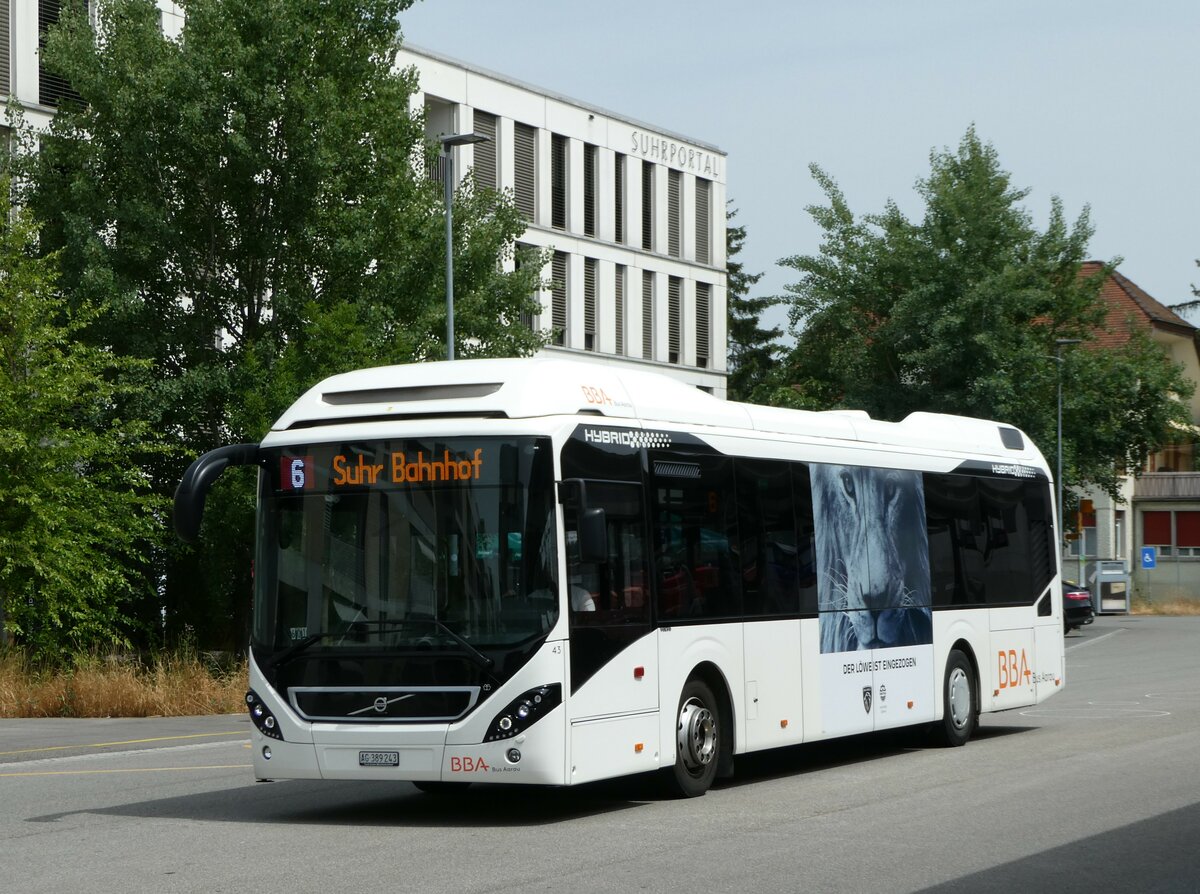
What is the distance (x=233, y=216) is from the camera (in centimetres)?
2902

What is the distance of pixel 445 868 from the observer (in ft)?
30.9

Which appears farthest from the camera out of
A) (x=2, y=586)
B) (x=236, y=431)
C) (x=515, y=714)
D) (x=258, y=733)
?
(x=236, y=431)

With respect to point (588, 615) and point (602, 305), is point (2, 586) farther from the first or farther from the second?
point (602, 305)

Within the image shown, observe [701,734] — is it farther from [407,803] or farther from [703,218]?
[703,218]

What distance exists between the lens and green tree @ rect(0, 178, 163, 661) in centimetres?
2366

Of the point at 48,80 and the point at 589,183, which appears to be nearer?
the point at 48,80

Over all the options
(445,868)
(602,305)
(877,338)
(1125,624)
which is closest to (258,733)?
(445,868)

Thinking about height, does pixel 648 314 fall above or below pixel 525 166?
below

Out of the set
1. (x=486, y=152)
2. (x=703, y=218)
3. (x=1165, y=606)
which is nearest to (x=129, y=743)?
(x=486, y=152)

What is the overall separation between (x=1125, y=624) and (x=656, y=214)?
19.9 meters

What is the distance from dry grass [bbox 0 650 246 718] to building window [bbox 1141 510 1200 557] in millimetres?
66573

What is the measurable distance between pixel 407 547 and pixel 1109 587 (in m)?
56.3

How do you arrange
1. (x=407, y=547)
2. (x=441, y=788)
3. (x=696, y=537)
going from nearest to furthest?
(x=407, y=547) < (x=696, y=537) < (x=441, y=788)

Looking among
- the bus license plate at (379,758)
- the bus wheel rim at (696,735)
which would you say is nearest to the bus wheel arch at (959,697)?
the bus wheel rim at (696,735)
